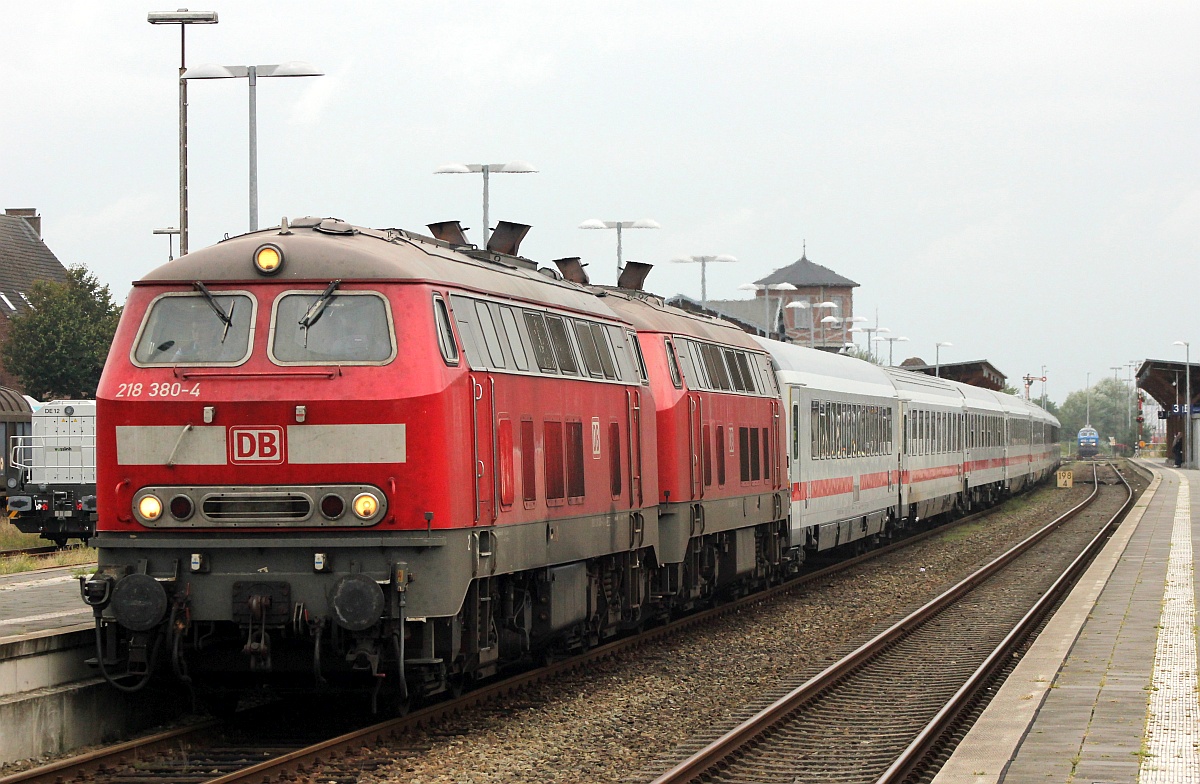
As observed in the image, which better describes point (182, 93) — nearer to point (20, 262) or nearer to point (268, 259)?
point (268, 259)

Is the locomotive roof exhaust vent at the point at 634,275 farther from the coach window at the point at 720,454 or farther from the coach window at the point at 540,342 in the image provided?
the coach window at the point at 540,342

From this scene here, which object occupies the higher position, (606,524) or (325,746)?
(606,524)

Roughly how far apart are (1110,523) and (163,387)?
110 ft

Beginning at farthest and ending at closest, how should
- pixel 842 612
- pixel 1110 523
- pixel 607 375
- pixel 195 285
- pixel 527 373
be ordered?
1. pixel 1110 523
2. pixel 842 612
3. pixel 607 375
4. pixel 527 373
5. pixel 195 285

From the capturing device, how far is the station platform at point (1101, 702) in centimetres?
1012

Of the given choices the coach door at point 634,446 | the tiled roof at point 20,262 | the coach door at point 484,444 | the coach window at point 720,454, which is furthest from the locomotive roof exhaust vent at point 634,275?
the tiled roof at point 20,262

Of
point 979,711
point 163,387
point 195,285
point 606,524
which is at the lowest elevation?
point 979,711

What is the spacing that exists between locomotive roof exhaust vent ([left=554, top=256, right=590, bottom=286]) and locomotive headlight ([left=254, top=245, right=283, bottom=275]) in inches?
268

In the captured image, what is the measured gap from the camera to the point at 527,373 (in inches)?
518

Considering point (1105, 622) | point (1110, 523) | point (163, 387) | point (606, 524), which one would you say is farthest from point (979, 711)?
point (1110, 523)

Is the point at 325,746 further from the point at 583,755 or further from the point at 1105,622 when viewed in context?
the point at 1105,622

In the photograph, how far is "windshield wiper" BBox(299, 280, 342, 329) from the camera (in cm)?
1145

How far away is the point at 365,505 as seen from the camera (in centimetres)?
1105

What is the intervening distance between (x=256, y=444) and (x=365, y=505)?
87cm
